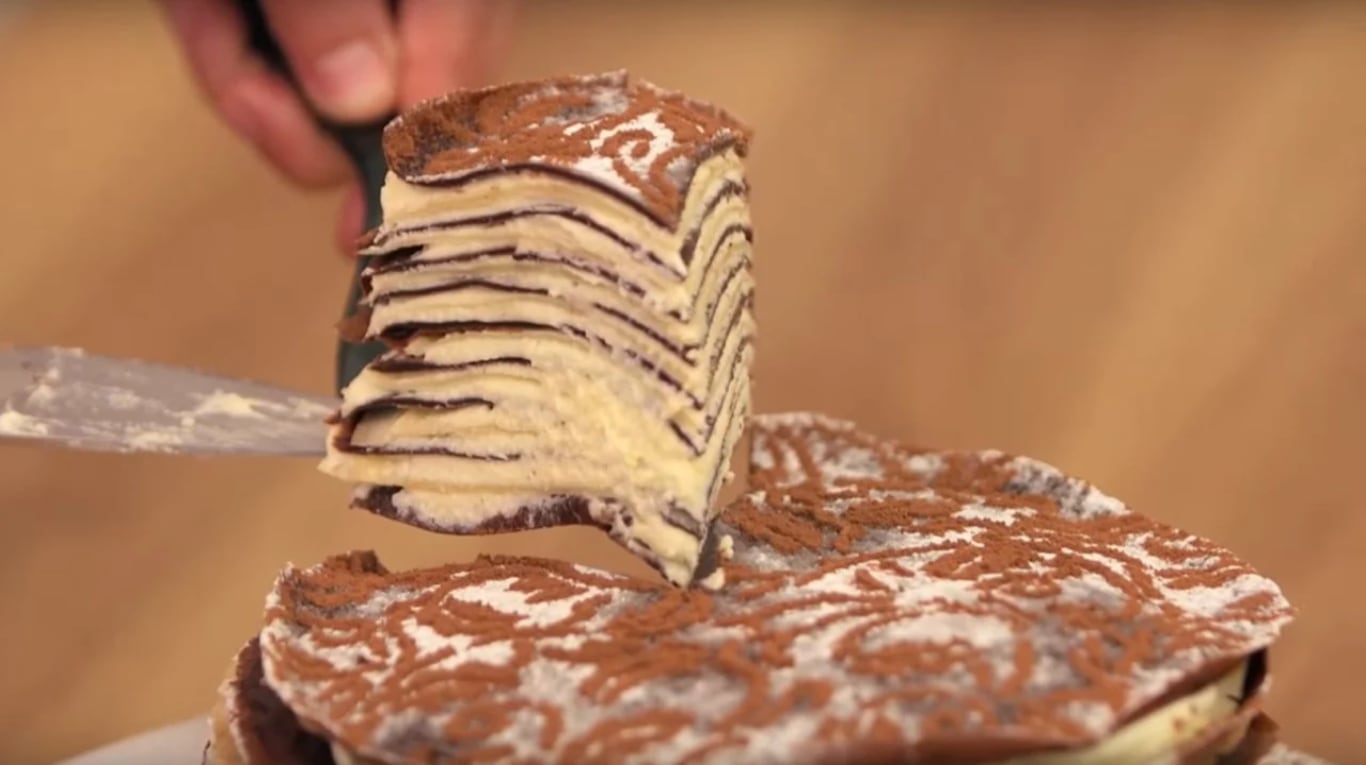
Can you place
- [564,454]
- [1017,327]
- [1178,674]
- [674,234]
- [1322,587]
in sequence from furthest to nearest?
[1017,327]
[1322,587]
[564,454]
[674,234]
[1178,674]

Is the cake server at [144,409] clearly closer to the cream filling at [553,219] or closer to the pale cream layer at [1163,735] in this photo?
the cream filling at [553,219]

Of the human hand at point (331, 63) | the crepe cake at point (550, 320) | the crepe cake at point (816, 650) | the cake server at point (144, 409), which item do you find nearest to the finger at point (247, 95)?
the human hand at point (331, 63)

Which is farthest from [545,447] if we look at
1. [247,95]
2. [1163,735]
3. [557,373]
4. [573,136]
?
[247,95]

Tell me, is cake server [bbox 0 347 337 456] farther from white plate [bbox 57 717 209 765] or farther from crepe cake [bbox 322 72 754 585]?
white plate [bbox 57 717 209 765]

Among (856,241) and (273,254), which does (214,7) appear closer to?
(273,254)

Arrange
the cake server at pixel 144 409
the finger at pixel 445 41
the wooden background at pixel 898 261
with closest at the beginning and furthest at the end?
the cake server at pixel 144 409 < the wooden background at pixel 898 261 < the finger at pixel 445 41

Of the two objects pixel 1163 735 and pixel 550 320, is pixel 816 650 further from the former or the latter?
pixel 550 320

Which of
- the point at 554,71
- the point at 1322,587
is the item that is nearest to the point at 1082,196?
the point at 1322,587
